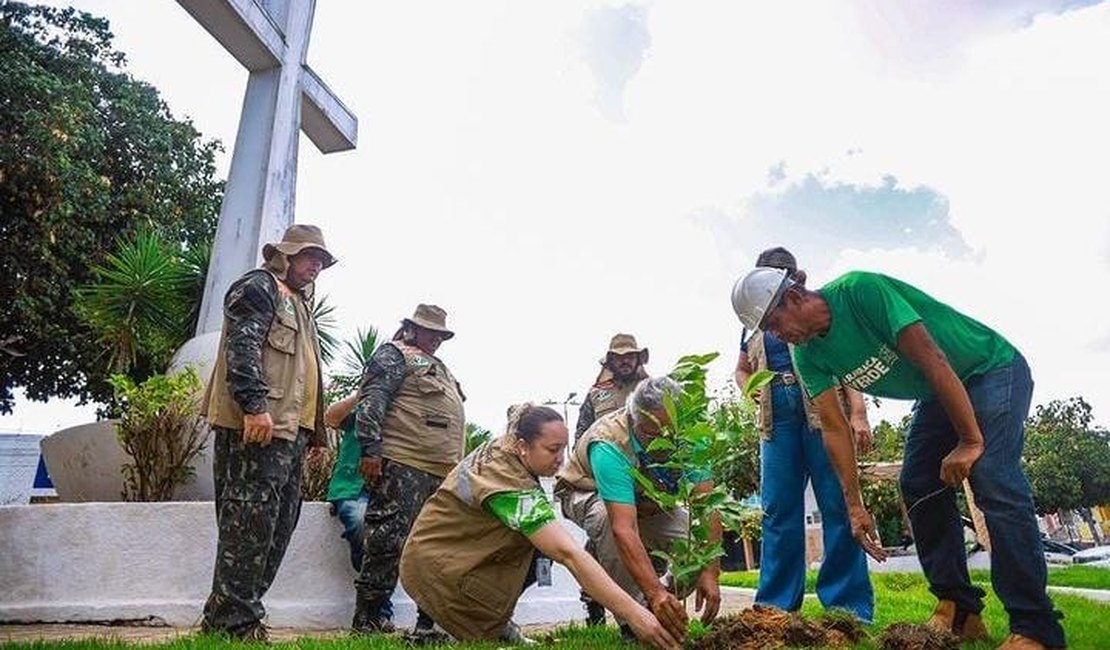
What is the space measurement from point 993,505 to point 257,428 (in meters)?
2.86

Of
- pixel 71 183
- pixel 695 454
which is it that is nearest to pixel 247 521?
pixel 695 454

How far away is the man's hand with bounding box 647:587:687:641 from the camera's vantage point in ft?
9.70

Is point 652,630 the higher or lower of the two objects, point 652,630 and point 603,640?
the higher

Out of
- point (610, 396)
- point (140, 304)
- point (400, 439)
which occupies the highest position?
point (140, 304)

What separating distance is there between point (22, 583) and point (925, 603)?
551 cm

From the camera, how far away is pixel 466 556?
3.55 m

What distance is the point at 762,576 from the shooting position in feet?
14.0

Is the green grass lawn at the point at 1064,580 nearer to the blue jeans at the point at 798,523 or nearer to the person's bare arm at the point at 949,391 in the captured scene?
the blue jeans at the point at 798,523

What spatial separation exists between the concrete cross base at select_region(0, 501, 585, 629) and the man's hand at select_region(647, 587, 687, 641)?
2.69 meters

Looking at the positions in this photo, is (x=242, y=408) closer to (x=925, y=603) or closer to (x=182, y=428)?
(x=182, y=428)

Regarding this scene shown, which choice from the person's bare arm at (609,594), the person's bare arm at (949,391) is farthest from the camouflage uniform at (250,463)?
the person's bare arm at (949,391)

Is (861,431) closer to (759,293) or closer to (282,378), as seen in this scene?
(759,293)

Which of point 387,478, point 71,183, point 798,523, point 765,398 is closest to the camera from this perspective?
point 798,523

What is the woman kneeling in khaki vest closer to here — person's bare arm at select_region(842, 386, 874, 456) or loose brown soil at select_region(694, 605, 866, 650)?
loose brown soil at select_region(694, 605, 866, 650)
